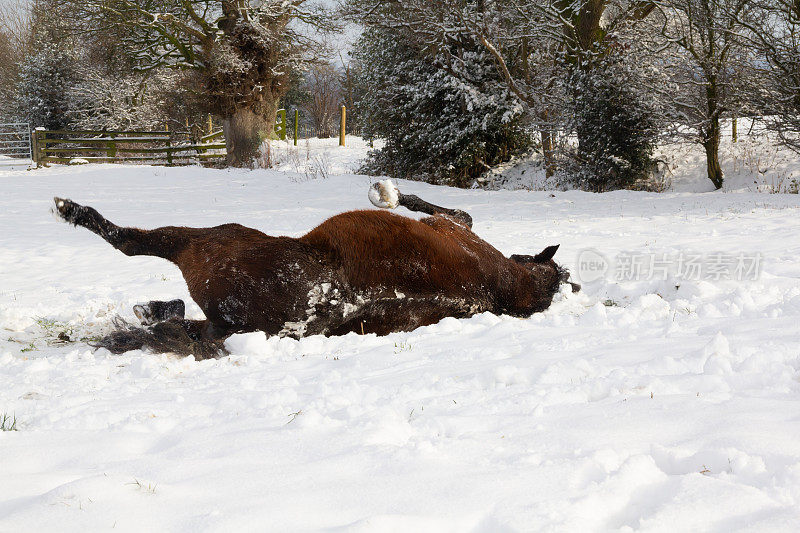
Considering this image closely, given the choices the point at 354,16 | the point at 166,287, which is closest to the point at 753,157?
the point at 354,16

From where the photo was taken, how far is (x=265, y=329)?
305 centimetres

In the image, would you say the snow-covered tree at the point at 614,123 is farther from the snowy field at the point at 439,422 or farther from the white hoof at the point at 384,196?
the white hoof at the point at 384,196

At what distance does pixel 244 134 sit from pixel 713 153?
47.6 ft

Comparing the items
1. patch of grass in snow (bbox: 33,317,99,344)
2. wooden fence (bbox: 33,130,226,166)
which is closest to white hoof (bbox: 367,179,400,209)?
patch of grass in snow (bbox: 33,317,99,344)

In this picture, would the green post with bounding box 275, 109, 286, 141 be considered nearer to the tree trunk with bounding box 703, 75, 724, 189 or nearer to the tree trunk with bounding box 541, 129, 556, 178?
the tree trunk with bounding box 541, 129, 556, 178

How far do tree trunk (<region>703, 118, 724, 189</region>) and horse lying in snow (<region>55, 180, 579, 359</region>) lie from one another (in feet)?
32.4

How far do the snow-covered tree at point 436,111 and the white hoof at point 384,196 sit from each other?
Answer: 9.95m

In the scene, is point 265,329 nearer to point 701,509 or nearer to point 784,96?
point 701,509

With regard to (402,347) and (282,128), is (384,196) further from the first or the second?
(282,128)

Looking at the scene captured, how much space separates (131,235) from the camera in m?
3.35

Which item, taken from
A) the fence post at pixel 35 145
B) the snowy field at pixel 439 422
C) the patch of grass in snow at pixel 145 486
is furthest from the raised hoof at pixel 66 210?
the fence post at pixel 35 145

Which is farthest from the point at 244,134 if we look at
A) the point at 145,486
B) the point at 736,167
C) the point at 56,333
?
the point at 145,486

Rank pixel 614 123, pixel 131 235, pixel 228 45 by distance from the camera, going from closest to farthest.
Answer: pixel 131 235
pixel 614 123
pixel 228 45

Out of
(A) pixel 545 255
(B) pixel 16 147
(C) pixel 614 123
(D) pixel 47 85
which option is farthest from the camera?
(D) pixel 47 85
